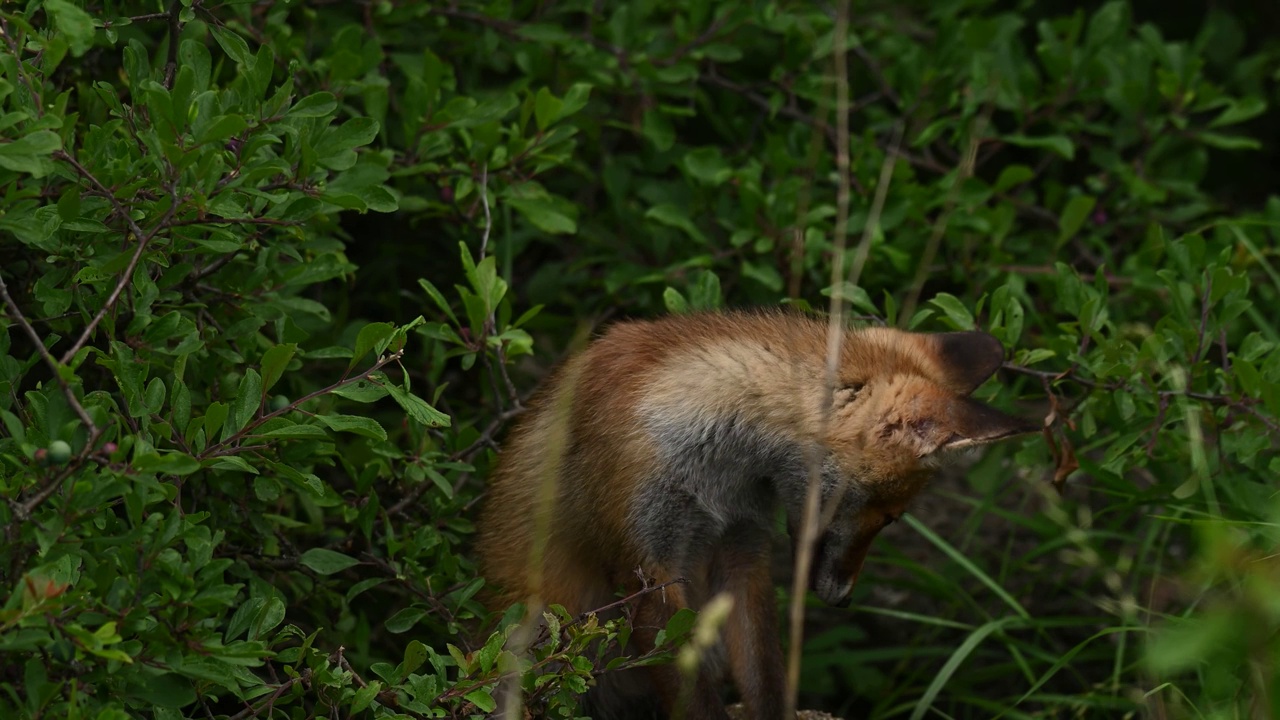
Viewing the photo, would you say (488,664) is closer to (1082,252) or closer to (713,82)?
(713,82)

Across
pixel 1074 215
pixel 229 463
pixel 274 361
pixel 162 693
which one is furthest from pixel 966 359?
pixel 162 693

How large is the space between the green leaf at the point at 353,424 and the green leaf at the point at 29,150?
33.4 inches

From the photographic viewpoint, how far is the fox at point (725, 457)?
3.66m

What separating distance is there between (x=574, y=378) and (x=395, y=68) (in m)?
1.85

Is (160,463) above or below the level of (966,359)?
above

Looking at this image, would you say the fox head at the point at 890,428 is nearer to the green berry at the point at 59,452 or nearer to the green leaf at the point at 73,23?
the green berry at the point at 59,452

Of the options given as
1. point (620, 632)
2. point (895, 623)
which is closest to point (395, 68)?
point (620, 632)

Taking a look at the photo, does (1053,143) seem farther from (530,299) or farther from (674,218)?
(530,299)

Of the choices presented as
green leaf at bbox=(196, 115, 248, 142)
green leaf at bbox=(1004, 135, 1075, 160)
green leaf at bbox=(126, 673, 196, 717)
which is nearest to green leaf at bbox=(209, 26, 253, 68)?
green leaf at bbox=(196, 115, 248, 142)

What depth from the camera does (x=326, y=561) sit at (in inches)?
157

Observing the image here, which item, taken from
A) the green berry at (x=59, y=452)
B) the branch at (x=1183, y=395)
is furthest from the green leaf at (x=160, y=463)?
the branch at (x=1183, y=395)

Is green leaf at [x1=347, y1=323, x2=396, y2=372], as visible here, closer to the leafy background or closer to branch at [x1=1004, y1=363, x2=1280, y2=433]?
the leafy background

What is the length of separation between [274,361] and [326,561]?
947 millimetres

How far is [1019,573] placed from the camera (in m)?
5.64
